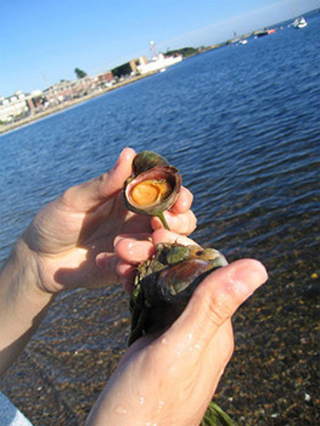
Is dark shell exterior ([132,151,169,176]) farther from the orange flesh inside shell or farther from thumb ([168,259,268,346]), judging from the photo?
thumb ([168,259,268,346])

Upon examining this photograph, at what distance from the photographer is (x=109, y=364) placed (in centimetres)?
651

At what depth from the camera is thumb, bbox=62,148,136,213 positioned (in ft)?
11.3

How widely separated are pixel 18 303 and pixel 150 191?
8.16ft

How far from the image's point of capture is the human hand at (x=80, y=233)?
3879 millimetres

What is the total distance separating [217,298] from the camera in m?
1.92

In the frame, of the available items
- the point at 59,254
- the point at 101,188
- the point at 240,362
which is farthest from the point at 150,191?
the point at 240,362

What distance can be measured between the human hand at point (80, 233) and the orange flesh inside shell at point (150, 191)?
477mm

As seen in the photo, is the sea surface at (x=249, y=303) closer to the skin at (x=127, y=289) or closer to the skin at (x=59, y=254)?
the skin at (x=59, y=254)

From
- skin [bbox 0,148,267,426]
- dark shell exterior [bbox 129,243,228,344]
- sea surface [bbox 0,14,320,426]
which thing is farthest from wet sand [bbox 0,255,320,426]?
dark shell exterior [bbox 129,243,228,344]

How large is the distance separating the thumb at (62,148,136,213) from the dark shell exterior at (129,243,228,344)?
878 mm

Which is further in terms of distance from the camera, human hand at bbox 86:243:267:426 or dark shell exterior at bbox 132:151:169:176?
dark shell exterior at bbox 132:151:169:176

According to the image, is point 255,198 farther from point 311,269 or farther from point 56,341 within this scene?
point 56,341

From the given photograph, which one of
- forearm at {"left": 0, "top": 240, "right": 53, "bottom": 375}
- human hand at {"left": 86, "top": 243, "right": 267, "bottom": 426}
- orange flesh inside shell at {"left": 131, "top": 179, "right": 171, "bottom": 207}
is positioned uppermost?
orange flesh inside shell at {"left": 131, "top": 179, "right": 171, "bottom": 207}

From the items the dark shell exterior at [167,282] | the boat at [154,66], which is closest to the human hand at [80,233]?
the dark shell exterior at [167,282]
